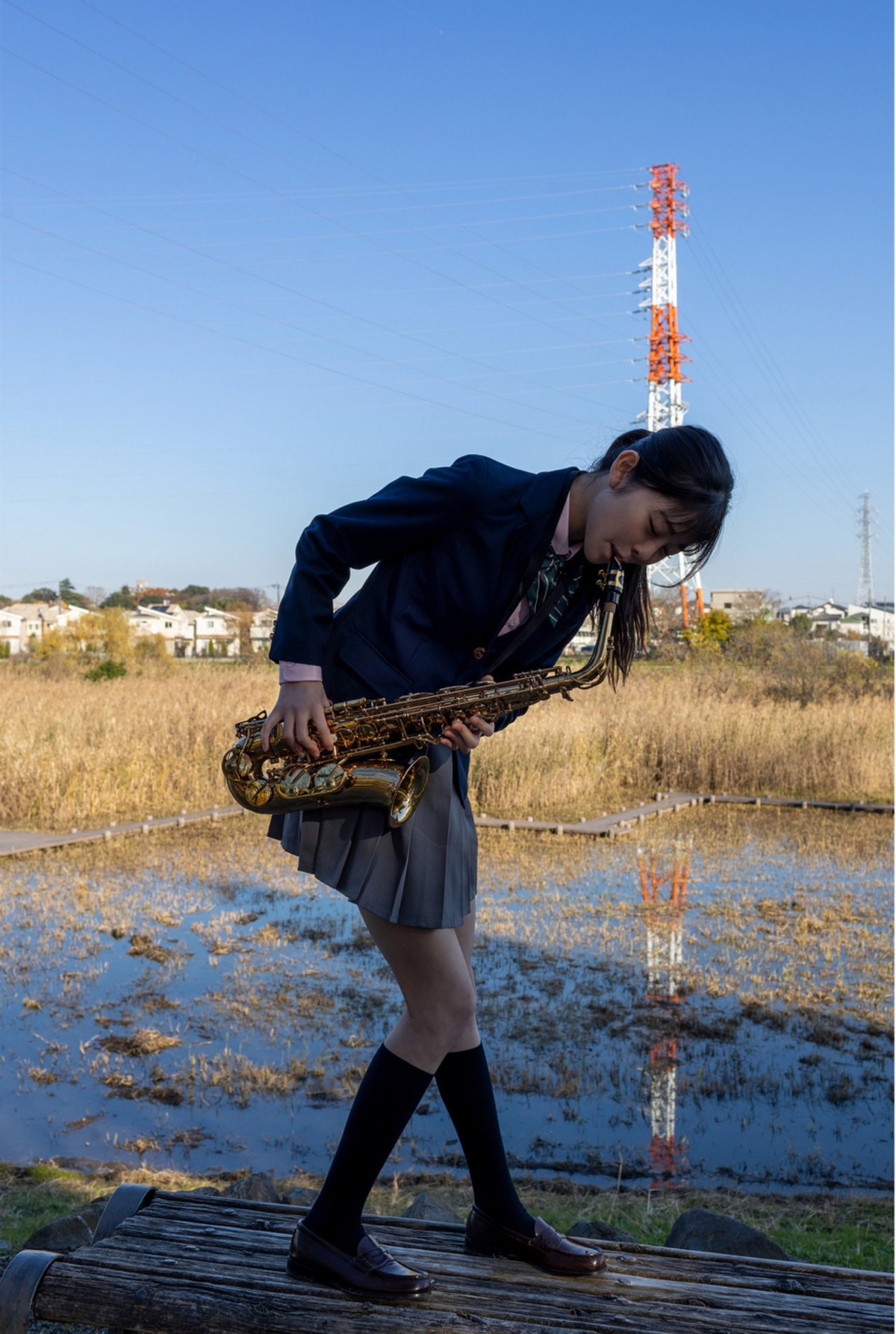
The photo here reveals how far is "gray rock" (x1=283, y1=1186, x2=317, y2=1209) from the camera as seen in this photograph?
3.71 meters

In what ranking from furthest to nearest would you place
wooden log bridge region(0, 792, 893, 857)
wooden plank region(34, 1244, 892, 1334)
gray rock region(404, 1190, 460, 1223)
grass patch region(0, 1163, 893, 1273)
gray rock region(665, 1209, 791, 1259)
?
wooden log bridge region(0, 792, 893, 857), grass patch region(0, 1163, 893, 1273), gray rock region(404, 1190, 460, 1223), gray rock region(665, 1209, 791, 1259), wooden plank region(34, 1244, 892, 1334)

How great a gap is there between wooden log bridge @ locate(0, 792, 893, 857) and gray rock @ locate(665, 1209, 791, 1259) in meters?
7.81

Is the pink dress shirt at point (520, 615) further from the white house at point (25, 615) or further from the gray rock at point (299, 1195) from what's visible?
the white house at point (25, 615)

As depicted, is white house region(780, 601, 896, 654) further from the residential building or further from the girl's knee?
the girl's knee

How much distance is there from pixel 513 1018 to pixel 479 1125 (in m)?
3.63

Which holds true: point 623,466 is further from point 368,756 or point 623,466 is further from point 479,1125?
point 479,1125

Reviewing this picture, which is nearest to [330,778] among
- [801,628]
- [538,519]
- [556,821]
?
[538,519]

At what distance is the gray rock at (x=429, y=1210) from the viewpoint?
3346 millimetres

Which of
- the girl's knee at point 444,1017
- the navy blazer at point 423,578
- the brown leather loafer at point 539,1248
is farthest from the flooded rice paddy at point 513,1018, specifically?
the navy blazer at point 423,578

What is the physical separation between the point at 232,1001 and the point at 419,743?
435cm

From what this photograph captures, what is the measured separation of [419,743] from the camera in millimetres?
2246

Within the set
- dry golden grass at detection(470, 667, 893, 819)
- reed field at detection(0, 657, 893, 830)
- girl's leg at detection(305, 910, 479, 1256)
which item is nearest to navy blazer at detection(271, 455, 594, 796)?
girl's leg at detection(305, 910, 479, 1256)

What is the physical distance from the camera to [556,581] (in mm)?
2268

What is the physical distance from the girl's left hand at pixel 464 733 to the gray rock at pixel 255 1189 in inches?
72.6
